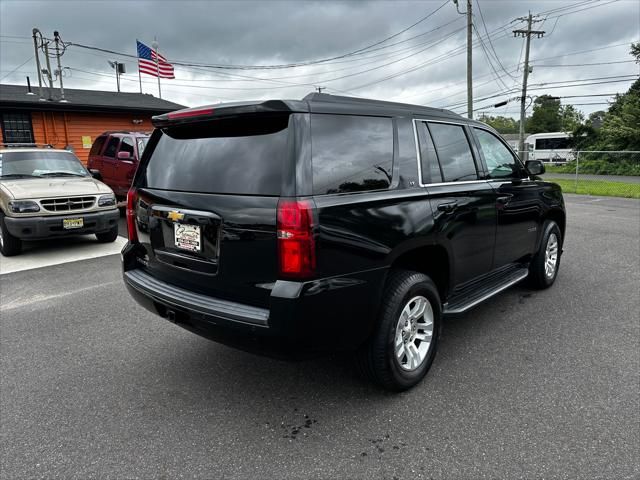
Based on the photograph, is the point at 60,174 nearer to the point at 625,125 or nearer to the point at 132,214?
the point at 132,214

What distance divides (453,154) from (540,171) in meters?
1.85

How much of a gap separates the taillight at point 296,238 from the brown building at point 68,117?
17.0 metres

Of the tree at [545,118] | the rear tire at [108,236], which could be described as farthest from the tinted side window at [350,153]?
the tree at [545,118]

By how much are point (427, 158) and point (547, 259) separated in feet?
8.83

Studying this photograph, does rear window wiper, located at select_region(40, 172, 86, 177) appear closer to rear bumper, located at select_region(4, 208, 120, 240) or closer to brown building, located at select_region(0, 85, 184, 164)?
rear bumper, located at select_region(4, 208, 120, 240)

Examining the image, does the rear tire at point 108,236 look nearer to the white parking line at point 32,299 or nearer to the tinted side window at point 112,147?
the white parking line at point 32,299

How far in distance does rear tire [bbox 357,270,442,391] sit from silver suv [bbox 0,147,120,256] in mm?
5967

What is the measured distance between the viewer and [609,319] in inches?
166

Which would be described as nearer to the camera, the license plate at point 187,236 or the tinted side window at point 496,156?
the license plate at point 187,236

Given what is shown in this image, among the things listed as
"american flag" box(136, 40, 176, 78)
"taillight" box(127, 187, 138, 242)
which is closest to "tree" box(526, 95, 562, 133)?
"american flag" box(136, 40, 176, 78)

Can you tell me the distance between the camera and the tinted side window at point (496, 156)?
13.3 feet

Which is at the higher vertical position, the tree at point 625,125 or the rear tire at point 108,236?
the tree at point 625,125

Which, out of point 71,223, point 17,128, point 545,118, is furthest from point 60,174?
point 545,118

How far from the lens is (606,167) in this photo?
30406 millimetres
